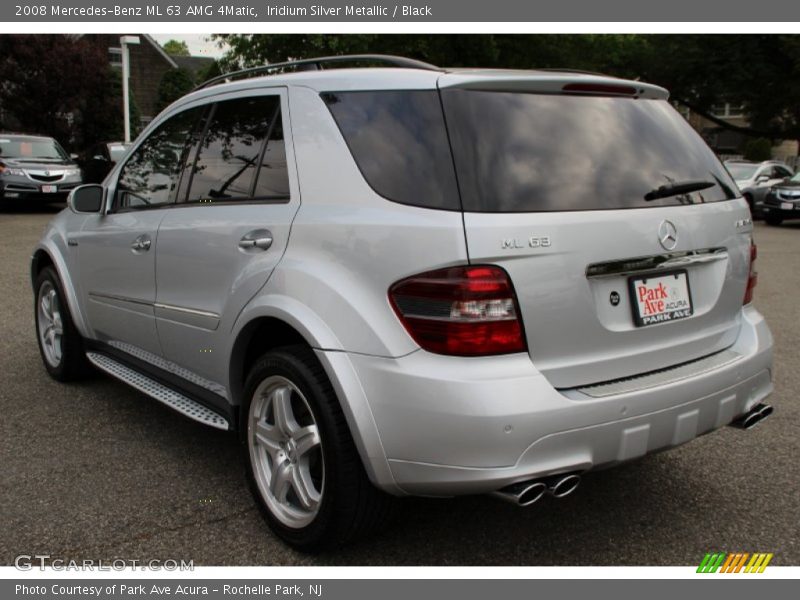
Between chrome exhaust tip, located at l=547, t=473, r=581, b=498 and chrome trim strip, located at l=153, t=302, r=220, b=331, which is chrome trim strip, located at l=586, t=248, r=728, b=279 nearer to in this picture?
chrome exhaust tip, located at l=547, t=473, r=581, b=498

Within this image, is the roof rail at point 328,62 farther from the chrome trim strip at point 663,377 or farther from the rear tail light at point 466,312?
the chrome trim strip at point 663,377

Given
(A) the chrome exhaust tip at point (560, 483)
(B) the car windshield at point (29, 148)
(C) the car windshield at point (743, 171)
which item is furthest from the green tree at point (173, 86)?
(A) the chrome exhaust tip at point (560, 483)

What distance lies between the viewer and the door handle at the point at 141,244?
156 inches

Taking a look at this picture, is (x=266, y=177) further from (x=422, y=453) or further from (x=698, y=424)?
(x=698, y=424)

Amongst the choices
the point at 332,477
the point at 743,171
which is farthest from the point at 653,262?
the point at 743,171

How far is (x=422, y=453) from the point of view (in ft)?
8.32

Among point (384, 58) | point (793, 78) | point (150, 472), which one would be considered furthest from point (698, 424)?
point (793, 78)

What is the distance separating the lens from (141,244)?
4.01 meters

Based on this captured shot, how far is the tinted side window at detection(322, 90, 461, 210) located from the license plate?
0.74 m

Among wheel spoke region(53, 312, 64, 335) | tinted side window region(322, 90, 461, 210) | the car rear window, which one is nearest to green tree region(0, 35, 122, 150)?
wheel spoke region(53, 312, 64, 335)

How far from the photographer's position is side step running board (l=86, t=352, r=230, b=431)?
3.53m

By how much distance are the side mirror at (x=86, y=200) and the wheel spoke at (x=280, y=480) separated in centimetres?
215

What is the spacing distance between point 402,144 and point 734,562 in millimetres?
1977

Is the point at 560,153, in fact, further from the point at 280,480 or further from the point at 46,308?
the point at 46,308
